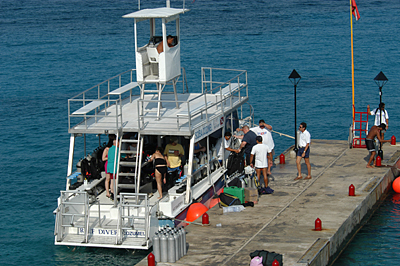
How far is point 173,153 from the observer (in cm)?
1684

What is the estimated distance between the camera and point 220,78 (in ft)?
142

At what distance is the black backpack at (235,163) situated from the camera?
18.4 meters

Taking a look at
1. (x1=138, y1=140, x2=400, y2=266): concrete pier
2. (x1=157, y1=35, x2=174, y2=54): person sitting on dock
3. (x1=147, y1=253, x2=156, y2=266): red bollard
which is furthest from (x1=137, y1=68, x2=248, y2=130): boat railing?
(x1=147, y1=253, x2=156, y2=266): red bollard

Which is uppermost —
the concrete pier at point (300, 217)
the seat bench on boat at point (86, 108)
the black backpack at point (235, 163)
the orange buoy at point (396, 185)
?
the seat bench on boat at point (86, 108)

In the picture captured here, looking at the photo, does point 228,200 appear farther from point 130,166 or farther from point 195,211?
point 130,166

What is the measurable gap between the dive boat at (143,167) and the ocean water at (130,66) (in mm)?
1184

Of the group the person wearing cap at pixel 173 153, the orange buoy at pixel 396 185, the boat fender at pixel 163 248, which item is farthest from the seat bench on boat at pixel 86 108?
the orange buoy at pixel 396 185

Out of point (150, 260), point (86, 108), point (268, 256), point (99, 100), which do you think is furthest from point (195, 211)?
point (99, 100)

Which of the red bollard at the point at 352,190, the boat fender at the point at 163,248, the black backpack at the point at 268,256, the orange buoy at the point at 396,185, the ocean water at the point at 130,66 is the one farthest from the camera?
the ocean water at the point at 130,66

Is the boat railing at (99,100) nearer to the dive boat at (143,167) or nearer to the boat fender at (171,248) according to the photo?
the dive boat at (143,167)

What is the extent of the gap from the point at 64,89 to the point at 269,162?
25.7 meters

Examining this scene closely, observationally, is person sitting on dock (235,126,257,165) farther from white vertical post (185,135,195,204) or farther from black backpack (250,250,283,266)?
black backpack (250,250,283,266)

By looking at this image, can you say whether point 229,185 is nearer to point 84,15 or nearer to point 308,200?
point 308,200

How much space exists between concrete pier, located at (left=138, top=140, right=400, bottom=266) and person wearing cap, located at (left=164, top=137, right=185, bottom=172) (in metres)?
1.66
